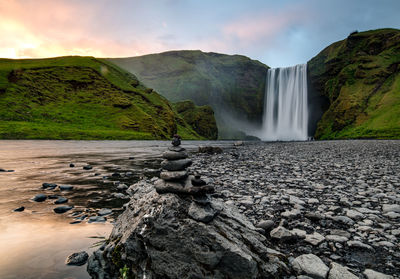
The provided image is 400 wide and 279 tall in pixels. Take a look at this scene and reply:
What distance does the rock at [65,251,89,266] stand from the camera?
421cm

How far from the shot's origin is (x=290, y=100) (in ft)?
455

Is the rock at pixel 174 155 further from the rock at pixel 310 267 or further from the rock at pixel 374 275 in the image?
the rock at pixel 374 275

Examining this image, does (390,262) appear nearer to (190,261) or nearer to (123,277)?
(190,261)

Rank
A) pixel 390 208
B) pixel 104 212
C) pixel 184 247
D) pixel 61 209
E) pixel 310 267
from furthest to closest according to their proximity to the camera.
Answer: pixel 61 209 < pixel 104 212 < pixel 390 208 < pixel 310 267 < pixel 184 247

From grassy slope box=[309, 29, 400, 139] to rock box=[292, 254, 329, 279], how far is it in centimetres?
7498

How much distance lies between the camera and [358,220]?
5660 millimetres

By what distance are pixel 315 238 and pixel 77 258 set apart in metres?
5.27

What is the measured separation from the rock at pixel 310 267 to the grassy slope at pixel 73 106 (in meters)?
81.8

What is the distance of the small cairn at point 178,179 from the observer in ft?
12.4

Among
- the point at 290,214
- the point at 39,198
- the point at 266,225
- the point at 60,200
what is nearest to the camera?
the point at 266,225

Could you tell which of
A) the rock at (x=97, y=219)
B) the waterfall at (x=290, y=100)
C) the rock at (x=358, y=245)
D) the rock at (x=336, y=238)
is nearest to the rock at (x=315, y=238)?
the rock at (x=336, y=238)

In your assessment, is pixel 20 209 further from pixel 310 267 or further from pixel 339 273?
pixel 339 273

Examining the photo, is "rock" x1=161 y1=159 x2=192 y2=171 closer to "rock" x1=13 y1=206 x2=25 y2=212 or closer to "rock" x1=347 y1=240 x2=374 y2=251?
"rock" x1=347 y1=240 x2=374 y2=251

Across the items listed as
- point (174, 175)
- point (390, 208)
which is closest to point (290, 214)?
point (390, 208)
